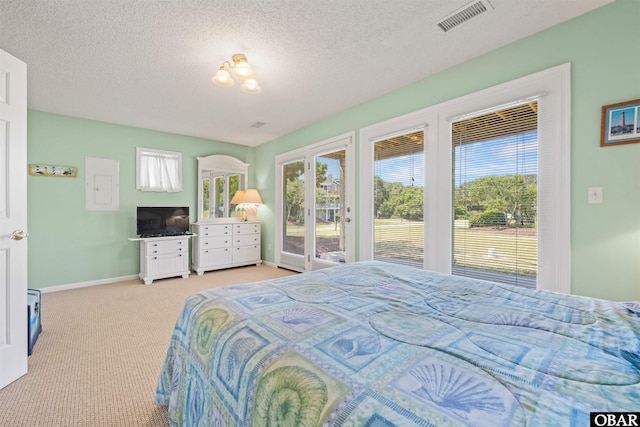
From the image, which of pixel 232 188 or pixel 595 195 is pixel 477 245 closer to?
pixel 595 195

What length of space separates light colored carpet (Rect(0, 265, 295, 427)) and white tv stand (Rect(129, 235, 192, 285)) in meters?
0.61

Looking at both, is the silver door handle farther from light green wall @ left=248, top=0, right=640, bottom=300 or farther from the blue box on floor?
light green wall @ left=248, top=0, right=640, bottom=300

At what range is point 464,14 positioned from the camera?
2.07 meters

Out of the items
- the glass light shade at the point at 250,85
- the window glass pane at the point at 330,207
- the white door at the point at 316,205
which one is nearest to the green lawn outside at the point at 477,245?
the white door at the point at 316,205

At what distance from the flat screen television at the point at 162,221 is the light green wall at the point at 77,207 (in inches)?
13.6

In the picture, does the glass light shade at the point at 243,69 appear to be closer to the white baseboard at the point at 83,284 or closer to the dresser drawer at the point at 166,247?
the dresser drawer at the point at 166,247

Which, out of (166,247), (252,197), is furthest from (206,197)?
(166,247)

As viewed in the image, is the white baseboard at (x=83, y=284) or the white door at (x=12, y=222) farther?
the white baseboard at (x=83, y=284)

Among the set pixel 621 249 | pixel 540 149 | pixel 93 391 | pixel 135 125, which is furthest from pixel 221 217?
pixel 621 249

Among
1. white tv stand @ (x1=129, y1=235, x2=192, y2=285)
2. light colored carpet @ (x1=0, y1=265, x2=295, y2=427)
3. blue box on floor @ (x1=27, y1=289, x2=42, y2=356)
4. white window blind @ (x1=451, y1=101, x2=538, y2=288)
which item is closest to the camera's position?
light colored carpet @ (x1=0, y1=265, x2=295, y2=427)

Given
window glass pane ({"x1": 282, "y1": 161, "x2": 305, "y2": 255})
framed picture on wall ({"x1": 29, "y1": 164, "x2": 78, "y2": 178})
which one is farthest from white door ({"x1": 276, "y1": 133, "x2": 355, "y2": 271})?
framed picture on wall ({"x1": 29, "y1": 164, "x2": 78, "y2": 178})

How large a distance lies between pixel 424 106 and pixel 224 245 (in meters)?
4.06

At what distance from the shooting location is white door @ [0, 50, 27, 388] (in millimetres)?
1779

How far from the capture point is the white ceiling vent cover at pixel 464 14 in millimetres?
1983
